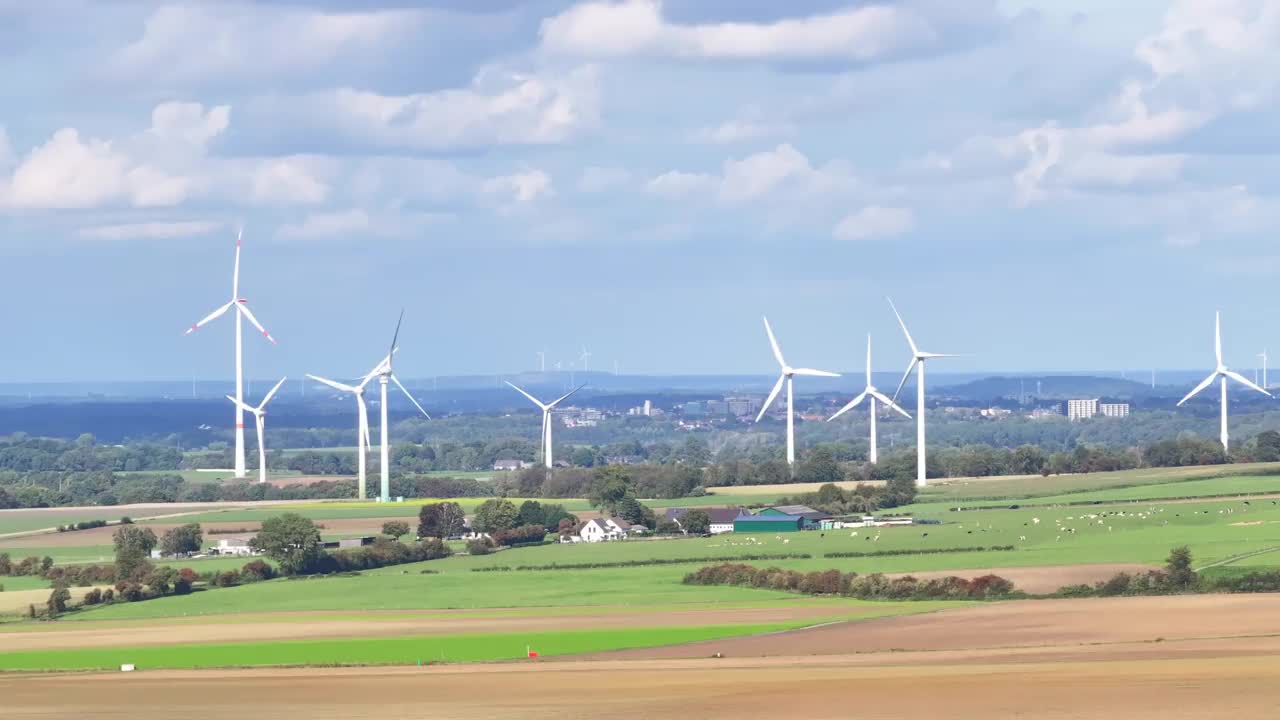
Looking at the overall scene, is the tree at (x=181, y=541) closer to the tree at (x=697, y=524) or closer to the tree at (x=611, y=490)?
the tree at (x=611, y=490)

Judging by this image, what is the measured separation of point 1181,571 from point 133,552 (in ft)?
152

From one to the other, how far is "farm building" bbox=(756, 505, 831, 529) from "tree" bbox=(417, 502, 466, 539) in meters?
17.8

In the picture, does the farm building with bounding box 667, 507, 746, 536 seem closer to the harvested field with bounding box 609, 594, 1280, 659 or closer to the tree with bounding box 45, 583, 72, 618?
the tree with bounding box 45, 583, 72, 618

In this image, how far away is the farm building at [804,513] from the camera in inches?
4668

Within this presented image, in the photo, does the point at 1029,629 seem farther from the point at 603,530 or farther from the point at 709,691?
the point at 603,530

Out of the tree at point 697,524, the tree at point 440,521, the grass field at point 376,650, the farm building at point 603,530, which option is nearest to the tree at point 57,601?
the grass field at point 376,650

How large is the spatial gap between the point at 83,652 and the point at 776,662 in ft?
71.2

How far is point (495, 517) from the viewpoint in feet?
372

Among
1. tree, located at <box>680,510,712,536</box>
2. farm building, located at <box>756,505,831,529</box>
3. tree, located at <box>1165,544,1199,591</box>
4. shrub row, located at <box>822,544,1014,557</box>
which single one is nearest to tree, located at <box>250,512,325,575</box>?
shrub row, located at <box>822,544,1014,557</box>

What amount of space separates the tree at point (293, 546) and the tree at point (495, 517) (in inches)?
688

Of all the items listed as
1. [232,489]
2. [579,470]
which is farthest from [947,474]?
[232,489]

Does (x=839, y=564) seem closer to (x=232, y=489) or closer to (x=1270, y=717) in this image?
(x=1270, y=717)

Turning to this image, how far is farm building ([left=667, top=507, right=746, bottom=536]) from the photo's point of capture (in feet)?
383

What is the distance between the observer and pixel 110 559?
330 ft
